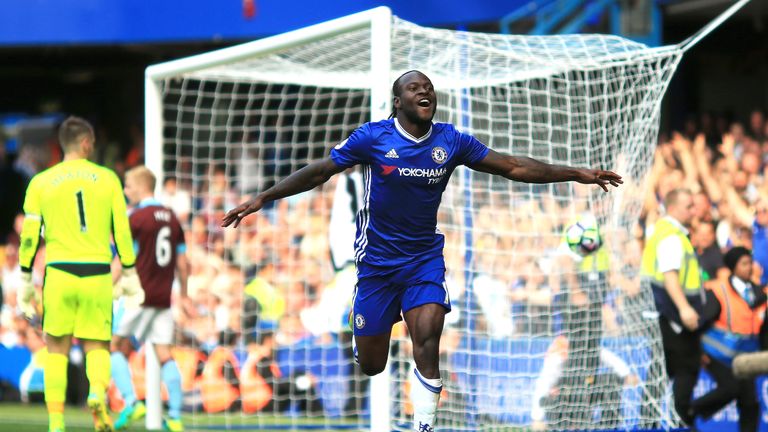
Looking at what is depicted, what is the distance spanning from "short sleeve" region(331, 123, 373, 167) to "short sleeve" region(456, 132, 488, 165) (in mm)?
525

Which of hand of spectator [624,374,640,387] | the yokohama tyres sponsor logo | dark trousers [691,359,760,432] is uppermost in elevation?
the yokohama tyres sponsor logo

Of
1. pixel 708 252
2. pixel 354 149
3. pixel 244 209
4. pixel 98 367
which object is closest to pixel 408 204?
pixel 354 149

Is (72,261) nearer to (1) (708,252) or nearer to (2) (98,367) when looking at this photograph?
(2) (98,367)

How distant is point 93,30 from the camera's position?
17312 mm

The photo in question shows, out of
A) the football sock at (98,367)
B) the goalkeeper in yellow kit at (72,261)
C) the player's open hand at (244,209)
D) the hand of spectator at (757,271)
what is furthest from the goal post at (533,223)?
the player's open hand at (244,209)

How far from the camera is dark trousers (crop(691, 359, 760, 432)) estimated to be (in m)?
10.3

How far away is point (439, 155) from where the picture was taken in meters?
7.28

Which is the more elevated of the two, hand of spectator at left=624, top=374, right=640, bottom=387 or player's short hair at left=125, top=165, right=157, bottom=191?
player's short hair at left=125, top=165, right=157, bottom=191

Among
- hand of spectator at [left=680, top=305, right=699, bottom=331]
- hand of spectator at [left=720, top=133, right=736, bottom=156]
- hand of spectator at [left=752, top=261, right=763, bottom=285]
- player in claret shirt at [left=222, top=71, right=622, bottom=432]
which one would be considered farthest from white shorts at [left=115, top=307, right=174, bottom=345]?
hand of spectator at [left=720, top=133, right=736, bottom=156]

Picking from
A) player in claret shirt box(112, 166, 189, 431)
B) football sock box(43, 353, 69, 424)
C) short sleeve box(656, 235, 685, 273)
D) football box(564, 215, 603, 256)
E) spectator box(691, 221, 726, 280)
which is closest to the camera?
football sock box(43, 353, 69, 424)

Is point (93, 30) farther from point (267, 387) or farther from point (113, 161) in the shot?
point (267, 387)

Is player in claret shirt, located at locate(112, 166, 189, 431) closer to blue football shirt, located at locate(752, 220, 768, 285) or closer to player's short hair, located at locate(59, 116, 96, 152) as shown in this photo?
player's short hair, located at locate(59, 116, 96, 152)

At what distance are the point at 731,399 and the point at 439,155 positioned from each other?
4.27 m

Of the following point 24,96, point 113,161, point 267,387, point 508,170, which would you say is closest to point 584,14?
point 267,387
